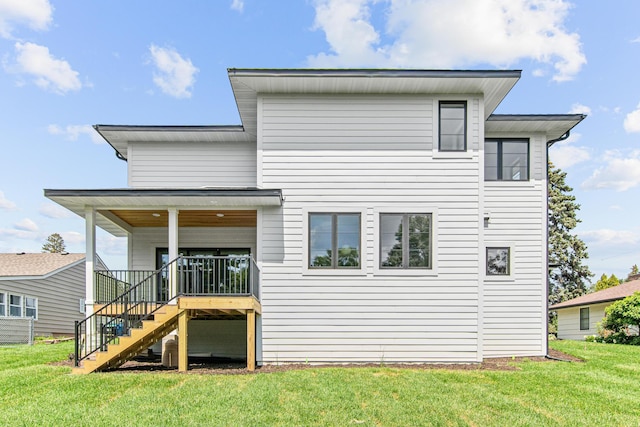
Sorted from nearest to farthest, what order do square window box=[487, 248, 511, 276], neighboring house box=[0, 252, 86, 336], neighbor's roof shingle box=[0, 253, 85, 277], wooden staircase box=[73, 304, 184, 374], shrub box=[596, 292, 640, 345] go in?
wooden staircase box=[73, 304, 184, 374], square window box=[487, 248, 511, 276], shrub box=[596, 292, 640, 345], neighboring house box=[0, 252, 86, 336], neighbor's roof shingle box=[0, 253, 85, 277]

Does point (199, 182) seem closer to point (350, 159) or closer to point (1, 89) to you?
point (350, 159)

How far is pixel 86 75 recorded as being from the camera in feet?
46.6

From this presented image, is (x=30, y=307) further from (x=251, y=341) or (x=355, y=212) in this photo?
(x=355, y=212)

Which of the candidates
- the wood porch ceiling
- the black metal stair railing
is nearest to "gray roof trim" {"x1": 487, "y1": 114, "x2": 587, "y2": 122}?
the wood porch ceiling

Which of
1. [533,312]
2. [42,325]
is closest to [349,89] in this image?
[533,312]

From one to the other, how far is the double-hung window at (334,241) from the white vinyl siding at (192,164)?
289 cm

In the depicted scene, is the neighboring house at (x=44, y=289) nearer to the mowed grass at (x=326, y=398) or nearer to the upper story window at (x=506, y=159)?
the mowed grass at (x=326, y=398)

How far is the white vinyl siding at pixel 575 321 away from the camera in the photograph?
66.6 ft

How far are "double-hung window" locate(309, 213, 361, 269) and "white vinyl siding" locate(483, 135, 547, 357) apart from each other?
12.4 ft

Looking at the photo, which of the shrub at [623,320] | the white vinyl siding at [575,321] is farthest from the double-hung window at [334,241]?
the white vinyl siding at [575,321]

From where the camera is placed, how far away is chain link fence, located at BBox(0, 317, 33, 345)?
1586 cm

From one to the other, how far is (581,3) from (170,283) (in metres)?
11.6

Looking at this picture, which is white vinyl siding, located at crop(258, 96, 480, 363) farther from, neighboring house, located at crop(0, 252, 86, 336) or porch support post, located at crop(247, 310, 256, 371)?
neighboring house, located at crop(0, 252, 86, 336)

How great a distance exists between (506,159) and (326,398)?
7.84 metres
